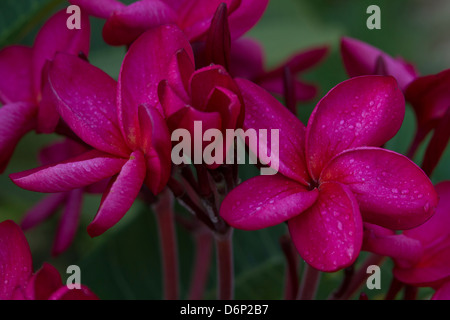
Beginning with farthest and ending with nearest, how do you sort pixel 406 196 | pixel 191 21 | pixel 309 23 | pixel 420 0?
pixel 420 0
pixel 309 23
pixel 191 21
pixel 406 196

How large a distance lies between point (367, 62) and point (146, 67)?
221mm

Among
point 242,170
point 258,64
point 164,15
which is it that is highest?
point 164,15

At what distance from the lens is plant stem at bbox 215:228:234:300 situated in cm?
52

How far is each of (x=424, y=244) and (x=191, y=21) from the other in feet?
0.87

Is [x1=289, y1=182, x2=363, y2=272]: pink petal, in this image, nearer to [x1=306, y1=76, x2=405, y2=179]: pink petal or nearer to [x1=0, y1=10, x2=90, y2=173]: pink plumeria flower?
[x1=306, y1=76, x2=405, y2=179]: pink petal

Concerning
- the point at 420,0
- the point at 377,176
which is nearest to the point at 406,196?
the point at 377,176

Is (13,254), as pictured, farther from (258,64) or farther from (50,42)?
(258,64)

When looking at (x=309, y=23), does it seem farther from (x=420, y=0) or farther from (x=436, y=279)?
(x=436, y=279)

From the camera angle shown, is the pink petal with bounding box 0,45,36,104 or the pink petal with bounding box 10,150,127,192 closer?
the pink petal with bounding box 10,150,127,192

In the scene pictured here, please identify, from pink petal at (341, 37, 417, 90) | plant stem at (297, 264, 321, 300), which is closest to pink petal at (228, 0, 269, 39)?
pink petal at (341, 37, 417, 90)

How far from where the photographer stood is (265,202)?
1.44ft

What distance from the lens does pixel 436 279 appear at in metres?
0.49

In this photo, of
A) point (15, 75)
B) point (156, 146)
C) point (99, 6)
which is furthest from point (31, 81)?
point (156, 146)

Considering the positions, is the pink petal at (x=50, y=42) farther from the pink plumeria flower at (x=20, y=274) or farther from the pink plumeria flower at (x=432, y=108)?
the pink plumeria flower at (x=432, y=108)
